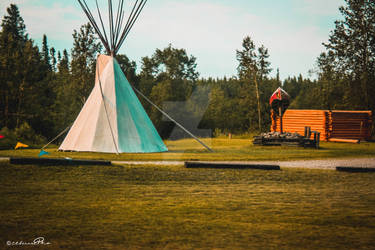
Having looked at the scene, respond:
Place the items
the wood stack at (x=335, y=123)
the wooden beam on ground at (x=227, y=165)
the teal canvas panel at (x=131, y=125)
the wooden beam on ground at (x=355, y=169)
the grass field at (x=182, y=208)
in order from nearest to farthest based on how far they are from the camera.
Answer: the grass field at (x=182, y=208)
the wooden beam on ground at (x=227, y=165)
the wooden beam on ground at (x=355, y=169)
the teal canvas panel at (x=131, y=125)
the wood stack at (x=335, y=123)

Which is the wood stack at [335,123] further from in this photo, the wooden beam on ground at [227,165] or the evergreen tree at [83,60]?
the evergreen tree at [83,60]

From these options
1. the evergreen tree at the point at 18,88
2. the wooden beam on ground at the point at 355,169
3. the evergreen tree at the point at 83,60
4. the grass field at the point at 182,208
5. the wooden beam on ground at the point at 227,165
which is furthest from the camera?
the evergreen tree at the point at 83,60

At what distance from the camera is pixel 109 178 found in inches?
330

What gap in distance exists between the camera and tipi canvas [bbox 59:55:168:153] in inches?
527

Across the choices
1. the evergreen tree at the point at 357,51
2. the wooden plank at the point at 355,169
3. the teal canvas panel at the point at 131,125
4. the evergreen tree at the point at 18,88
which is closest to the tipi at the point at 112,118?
the teal canvas panel at the point at 131,125

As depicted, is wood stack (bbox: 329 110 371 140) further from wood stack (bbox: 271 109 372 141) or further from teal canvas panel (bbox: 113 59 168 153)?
teal canvas panel (bbox: 113 59 168 153)

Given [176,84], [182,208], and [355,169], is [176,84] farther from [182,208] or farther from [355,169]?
[182,208]

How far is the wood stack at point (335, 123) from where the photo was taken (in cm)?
2395

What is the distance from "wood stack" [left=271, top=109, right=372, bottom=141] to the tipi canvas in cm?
1323

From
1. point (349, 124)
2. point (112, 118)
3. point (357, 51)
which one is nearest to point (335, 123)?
point (349, 124)

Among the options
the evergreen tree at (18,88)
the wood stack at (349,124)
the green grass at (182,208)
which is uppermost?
the evergreen tree at (18,88)

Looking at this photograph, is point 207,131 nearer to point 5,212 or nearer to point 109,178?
point 109,178

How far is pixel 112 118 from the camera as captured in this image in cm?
1367

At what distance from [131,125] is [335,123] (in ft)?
48.6
